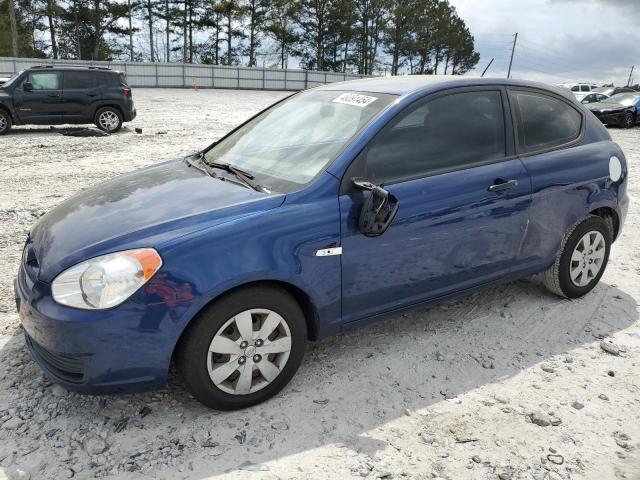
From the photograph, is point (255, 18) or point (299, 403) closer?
point (299, 403)

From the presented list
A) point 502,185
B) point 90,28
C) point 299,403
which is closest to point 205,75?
point 90,28

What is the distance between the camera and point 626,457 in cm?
263

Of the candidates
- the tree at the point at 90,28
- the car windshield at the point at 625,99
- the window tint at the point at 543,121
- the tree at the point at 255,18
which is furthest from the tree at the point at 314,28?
the window tint at the point at 543,121

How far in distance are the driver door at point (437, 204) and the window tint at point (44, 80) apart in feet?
41.5

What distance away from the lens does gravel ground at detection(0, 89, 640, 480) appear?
253cm

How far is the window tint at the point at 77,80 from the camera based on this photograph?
13.5 metres

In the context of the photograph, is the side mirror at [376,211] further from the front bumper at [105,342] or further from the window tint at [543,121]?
the window tint at [543,121]

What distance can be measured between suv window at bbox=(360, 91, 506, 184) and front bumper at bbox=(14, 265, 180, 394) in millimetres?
1422

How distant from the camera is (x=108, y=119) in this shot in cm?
1373

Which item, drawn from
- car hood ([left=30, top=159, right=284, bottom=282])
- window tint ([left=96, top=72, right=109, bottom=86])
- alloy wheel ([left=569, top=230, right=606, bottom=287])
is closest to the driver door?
car hood ([left=30, top=159, right=284, bottom=282])

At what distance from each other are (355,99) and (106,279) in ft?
6.33

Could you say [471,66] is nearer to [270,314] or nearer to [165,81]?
[165,81]

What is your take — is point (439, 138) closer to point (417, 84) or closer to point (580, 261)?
point (417, 84)

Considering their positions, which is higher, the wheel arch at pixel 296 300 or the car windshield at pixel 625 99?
the car windshield at pixel 625 99
